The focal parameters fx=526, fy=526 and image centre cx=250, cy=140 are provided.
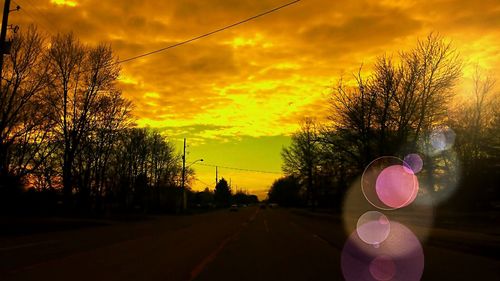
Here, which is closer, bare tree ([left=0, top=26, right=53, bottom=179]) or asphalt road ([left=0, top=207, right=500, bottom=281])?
asphalt road ([left=0, top=207, right=500, bottom=281])

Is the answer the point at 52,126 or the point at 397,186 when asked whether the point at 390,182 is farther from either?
the point at 52,126

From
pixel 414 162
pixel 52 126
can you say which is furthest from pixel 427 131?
pixel 52 126

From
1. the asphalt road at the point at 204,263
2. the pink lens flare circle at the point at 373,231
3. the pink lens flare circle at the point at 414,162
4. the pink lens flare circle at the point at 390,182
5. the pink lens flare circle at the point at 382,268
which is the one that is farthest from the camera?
the pink lens flare circle at the point at 414,162

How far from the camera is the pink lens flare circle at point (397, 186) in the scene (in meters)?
43.7

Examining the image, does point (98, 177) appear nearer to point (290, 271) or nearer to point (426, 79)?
point (426, 79)

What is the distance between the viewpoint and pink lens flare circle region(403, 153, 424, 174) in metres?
43.8

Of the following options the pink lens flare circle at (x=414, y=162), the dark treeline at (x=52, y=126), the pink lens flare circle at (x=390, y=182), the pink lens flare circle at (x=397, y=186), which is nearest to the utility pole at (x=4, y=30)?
the dark treeline at (x=52, y=126)

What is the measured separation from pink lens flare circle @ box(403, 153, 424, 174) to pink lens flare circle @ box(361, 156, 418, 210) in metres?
0.43

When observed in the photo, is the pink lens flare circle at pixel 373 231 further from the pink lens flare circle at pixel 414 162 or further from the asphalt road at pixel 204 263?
the pink lens flare circle at pixel 414 162

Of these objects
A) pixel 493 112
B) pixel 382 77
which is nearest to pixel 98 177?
pixel 382 77

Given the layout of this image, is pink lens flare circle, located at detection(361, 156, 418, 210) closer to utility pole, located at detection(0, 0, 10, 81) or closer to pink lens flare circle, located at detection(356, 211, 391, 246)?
pink lens flare circle, located at detection(356, 211, 391, 246)

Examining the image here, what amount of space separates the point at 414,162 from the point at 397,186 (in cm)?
252

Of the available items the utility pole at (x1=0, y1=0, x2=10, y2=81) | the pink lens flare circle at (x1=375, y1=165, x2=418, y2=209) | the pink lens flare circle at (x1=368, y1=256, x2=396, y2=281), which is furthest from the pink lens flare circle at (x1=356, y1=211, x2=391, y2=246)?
the utility pole at (x1=0, y1=0, x2=10, y2=81)

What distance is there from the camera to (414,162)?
4466 cm
